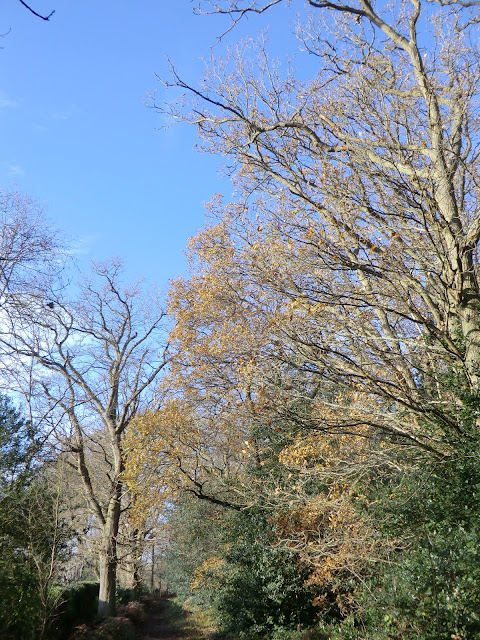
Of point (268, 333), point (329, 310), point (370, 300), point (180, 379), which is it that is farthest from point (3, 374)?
point (370, 300)

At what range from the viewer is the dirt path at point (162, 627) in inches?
656

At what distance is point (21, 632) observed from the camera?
30.7 ft

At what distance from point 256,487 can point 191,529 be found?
5753 millimetres

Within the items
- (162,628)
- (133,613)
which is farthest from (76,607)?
(162,628)

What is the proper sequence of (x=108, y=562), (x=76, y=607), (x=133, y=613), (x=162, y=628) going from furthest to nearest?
1. (x=162, y=628)
2. (x=133, y=613)
3. (x=76, y=607)
4. (x=108, y=562)

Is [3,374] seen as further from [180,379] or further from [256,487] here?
[256,487]

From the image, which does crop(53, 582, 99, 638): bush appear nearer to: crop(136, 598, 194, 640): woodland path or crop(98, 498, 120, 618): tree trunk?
crop(98, 498, 120, 618): tree trunk

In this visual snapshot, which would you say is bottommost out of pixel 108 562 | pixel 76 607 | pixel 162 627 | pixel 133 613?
pixel 162 627

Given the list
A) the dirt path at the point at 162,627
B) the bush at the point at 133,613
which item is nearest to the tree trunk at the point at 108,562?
the dirt path at the point at 162,627

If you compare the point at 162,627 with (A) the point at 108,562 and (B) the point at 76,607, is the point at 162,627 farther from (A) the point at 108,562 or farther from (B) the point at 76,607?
(A) the point at 108,562

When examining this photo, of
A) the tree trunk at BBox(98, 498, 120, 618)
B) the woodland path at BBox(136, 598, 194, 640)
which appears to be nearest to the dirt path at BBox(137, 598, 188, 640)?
the woodland path at BBox(136, 598, 194, 640)

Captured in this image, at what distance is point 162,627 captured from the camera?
18953 millimetres

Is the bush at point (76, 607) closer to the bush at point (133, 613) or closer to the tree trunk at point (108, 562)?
the tree trunk at point (108, 562)

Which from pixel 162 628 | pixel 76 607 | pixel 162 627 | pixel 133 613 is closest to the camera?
pixel 76 607
